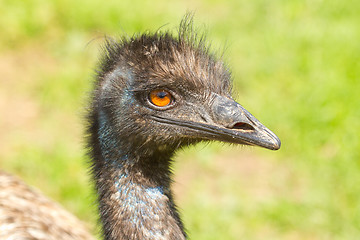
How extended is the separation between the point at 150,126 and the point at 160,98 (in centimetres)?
13

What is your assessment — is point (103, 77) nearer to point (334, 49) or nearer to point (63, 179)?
point (63, 179)

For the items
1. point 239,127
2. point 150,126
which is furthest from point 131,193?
point 239,127

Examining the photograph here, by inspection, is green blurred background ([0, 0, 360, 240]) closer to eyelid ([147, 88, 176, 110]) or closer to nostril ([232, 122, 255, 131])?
eyelid ([147, 88, 176, 110])

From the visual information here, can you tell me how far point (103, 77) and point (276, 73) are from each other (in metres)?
3.66

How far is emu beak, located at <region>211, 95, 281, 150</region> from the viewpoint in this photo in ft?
8.43

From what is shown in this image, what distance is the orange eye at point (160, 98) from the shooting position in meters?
2.73

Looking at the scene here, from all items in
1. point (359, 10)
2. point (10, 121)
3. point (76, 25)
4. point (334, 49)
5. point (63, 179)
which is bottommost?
point (63, 179)

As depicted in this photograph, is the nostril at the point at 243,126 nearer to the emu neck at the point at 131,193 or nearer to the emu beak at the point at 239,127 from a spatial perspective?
the emu beak at the point at 239,127

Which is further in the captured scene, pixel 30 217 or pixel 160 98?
pixel 30 217

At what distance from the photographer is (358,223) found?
191 inches

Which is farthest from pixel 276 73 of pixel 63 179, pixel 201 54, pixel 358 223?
pixel 201 54

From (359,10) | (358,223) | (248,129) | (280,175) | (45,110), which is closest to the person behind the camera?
(248,129)

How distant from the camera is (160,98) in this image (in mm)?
2742

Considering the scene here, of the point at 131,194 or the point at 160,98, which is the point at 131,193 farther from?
the point at 160,98
